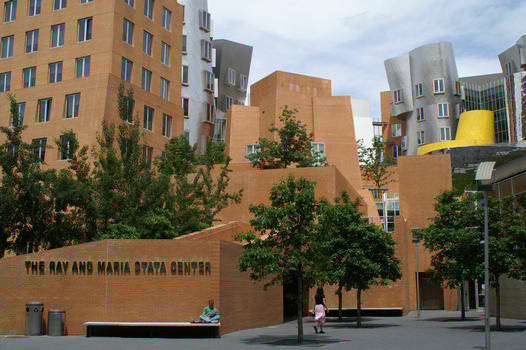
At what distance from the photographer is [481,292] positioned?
47.8m

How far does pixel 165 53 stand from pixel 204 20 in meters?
23.1

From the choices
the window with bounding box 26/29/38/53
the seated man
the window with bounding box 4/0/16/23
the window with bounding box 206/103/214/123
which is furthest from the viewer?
the window with bounding box 206/103/214/123

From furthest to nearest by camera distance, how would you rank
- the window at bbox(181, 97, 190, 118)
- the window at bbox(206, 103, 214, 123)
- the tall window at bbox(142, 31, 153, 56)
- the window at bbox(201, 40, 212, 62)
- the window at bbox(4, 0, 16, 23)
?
the window at bbox(201, 40, 212, 62), the window at bbox(206, 103, 214, 123), the window at bbox(181, 97, 190, 118), the tall window at bbox(142, 31, 153, 56), the window at bbox(4, 0, 16, 23)

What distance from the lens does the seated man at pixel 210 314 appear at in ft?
67.1

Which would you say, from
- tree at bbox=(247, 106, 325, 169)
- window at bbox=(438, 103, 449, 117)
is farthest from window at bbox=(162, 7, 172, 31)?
window at bbox=(438, 103, 449, 117)

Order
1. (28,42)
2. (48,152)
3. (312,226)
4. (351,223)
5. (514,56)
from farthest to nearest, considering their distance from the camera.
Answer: (514,56) → (28,42) → (48,152) → (351,223) → (312,226)

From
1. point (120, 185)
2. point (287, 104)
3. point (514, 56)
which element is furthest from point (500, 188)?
point (514, 56)

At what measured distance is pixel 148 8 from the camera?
4244 centimetres

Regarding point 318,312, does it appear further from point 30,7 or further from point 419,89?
point 419,89

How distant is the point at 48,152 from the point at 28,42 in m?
8.99

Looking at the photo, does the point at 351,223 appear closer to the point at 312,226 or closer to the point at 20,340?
the point at 312,226

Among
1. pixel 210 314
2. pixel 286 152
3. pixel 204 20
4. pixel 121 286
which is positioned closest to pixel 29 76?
pixel 286 152

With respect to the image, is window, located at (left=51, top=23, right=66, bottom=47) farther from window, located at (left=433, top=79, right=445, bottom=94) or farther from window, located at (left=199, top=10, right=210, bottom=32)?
window, located at (left=433, top=79, right=445, bottom=94)

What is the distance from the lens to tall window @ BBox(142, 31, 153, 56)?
41.4 meters
